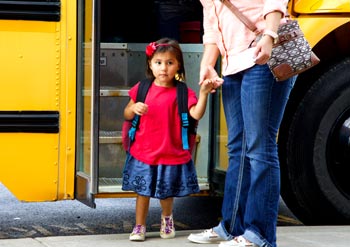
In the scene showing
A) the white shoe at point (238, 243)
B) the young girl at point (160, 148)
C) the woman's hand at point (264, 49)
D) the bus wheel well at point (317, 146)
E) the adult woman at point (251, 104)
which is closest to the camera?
the woman's hand at point (264, 49)

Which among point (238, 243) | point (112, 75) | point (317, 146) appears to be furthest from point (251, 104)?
point (112, 75)

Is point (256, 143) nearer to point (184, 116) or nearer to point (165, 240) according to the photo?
point (184, 116)

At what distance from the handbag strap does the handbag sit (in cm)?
12

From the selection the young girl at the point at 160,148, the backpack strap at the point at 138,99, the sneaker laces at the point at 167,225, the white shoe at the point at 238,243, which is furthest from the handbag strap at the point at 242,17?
the sneaker laces at the point at 167,225

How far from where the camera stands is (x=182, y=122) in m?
4.81

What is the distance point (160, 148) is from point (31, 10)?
3.11 feet

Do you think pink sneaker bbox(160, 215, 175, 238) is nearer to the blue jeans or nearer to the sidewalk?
the sidewalk

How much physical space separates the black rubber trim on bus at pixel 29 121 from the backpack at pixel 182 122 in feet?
1.32

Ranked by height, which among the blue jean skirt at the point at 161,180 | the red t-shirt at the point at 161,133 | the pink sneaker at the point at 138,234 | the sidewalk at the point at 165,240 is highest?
the red t-shirt at the point at 161,133

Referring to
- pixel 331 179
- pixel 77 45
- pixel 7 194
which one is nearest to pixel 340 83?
pixel 331 179

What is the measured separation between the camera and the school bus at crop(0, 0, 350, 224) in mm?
4996

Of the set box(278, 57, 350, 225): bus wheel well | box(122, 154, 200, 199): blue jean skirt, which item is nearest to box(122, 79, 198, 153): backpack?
box(122, 154, 200, 199): blue jean skirt

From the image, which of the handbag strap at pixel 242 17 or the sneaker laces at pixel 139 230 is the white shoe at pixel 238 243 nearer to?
the sneaker laces at pixel 139 230

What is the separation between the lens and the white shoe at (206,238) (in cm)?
474
